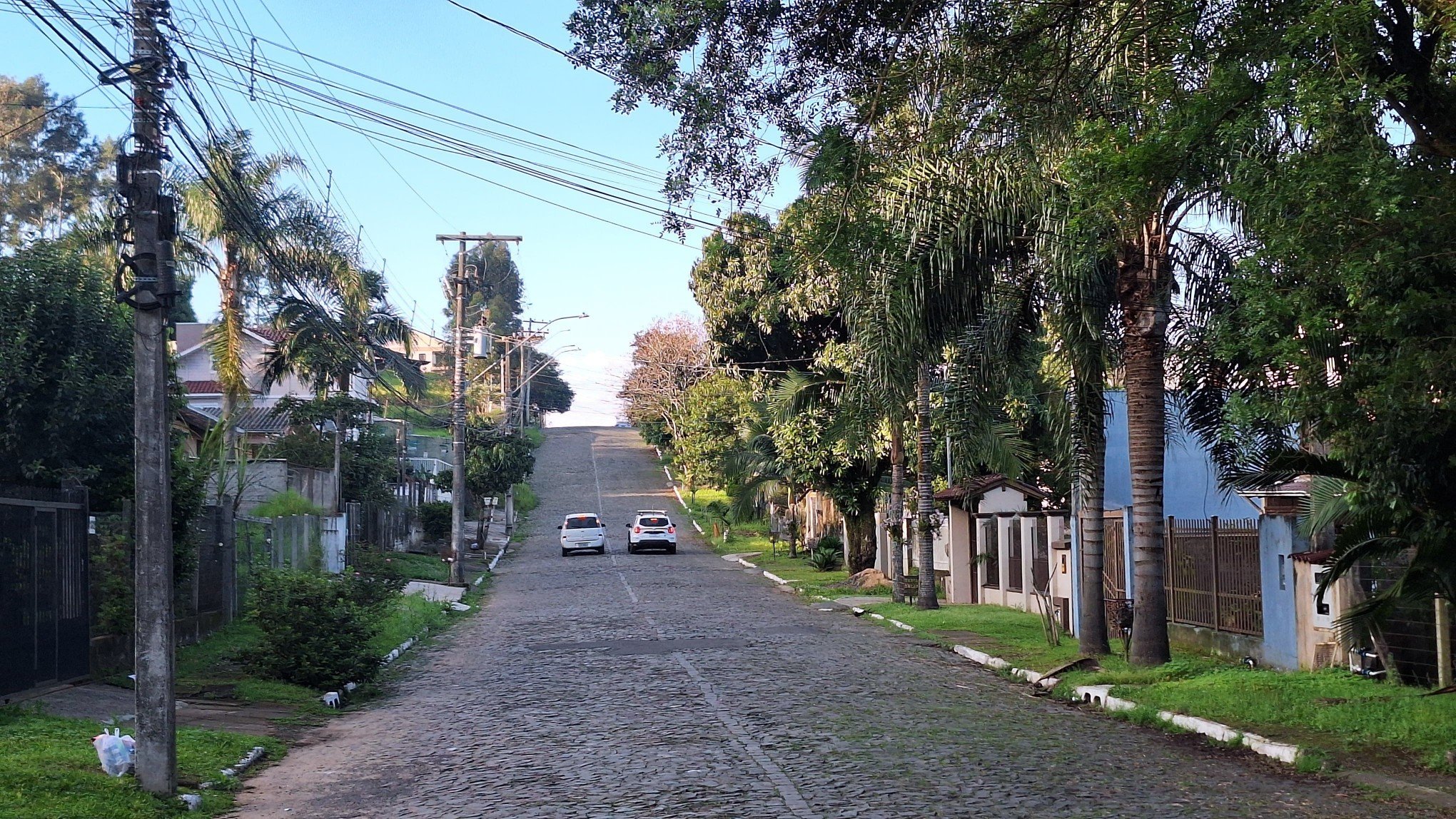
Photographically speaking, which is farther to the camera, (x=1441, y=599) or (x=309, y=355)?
(x=309, y=355)

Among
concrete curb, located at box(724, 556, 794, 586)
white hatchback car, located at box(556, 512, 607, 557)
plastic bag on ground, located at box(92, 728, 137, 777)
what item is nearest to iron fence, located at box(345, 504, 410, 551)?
white hatchback car, located at box(556, 512, 607, 557)

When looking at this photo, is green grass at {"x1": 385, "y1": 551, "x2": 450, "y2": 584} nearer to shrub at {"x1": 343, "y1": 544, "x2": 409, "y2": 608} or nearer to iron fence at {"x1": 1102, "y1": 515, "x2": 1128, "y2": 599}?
shrub at {"x1": 343, "y1": 544, "x2": 409, "y2": 608}

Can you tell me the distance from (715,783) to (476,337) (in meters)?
32.0

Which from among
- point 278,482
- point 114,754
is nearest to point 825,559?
point 278,482

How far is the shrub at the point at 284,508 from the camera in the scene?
2839 cm

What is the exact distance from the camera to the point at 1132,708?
12.7 m

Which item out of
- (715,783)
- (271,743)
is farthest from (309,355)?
(715,783)

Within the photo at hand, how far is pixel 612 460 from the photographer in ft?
344

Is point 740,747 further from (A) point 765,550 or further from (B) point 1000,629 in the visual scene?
(A) point 765,550

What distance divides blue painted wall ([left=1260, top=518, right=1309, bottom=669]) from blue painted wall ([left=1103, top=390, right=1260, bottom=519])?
549 inches

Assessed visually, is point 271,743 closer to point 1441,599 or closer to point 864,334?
point 864,334

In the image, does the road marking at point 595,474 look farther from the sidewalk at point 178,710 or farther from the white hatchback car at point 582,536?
the sidewalk at point 178,710

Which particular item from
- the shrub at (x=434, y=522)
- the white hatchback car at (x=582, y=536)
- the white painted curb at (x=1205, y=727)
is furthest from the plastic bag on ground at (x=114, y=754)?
the shrub at (x=434, y=522)

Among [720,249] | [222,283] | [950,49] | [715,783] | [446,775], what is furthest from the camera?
[222,283]
